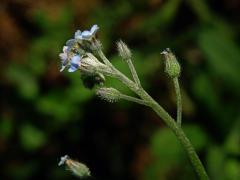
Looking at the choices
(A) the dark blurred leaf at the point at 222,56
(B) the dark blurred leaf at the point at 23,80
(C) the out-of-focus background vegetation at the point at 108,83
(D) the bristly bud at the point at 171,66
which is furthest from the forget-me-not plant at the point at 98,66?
(B) the dark blurred leaf at the point at 23,80

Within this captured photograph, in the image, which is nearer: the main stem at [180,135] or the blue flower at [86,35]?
the main stem at [180,135]

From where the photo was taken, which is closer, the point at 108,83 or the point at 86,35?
the point at 86,35

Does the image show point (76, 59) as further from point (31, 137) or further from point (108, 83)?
point (31, 137)

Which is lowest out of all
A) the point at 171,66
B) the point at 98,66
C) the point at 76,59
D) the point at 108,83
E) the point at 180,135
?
the point at 180,135

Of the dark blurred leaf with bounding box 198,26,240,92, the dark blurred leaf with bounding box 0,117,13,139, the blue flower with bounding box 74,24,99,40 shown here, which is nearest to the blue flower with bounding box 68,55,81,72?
the blue flower with bounding box 74,24,99,40

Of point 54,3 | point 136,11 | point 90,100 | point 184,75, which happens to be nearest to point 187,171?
point 184,75

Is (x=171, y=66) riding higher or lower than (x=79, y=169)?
higher

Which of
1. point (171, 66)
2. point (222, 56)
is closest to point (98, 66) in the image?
point (171, 66)

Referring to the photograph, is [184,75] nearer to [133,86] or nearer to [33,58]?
[33,58]

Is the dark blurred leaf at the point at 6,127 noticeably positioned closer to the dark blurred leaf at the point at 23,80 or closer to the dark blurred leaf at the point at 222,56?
the dark blurred leaf at the point at 23,80
